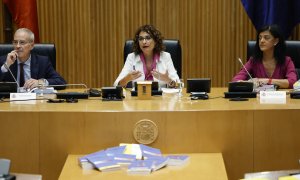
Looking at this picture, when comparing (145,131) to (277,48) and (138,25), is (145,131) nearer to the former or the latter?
(277,48)

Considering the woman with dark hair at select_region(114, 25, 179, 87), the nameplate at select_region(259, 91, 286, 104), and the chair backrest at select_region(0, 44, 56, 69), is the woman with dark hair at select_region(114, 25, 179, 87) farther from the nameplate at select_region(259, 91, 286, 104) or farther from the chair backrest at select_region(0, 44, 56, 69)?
the nameplate at select_region(259, 91, 286, 104)

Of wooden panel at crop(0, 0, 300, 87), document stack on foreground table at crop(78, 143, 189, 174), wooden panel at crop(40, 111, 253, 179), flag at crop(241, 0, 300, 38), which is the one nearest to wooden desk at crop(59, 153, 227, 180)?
document stack on foreground table at crop(78, 143, 189, 174)

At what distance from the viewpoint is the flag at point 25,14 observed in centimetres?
509

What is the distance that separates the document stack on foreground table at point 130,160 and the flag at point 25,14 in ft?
10.5

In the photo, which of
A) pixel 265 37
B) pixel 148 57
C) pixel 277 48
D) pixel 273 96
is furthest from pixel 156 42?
pixel 273 96

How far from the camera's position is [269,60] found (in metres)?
4.04

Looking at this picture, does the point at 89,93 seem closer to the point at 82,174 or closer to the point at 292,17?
the point at 82,174

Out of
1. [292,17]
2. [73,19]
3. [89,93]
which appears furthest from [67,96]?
[292,17]

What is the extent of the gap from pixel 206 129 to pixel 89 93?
104cm

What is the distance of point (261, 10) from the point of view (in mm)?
5004

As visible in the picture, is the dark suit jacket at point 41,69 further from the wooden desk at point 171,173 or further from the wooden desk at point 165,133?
the wooden desk at point 171,173

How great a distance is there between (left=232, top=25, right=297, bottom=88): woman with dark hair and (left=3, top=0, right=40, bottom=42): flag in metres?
2.36

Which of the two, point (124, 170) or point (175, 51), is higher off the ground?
point (175, 51)

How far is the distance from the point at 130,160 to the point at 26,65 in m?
2.11
